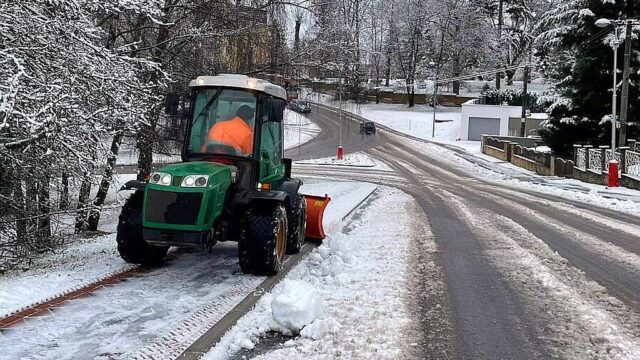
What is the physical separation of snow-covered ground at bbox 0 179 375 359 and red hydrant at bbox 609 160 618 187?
1886 cm

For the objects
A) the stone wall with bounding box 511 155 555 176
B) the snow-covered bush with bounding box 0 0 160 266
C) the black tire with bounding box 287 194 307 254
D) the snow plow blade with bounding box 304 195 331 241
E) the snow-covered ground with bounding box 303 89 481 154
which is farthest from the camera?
the snow-covered ground with bounding box 303 89 481 154

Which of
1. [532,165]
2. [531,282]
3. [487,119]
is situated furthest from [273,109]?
[487,119]

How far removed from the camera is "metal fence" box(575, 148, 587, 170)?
27142mm

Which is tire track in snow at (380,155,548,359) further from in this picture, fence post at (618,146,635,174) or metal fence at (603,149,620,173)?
fence post at (618,146,635,174)

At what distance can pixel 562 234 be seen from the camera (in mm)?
11703

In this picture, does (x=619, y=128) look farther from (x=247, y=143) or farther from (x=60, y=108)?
(x=60, y=108)

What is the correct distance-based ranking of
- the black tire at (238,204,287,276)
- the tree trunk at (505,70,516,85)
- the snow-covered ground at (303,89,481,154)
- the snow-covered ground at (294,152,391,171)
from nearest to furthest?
the black tire at (238,204,287,276) → the snow-covered ground at (294,152,391,171) → the snow-covered ground at (303,89,481,154) → the tree trunk at (505,70,516,85)

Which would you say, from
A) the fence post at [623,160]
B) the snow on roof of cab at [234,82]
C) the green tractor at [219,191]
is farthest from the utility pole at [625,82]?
the snow on roof of cab at [234,82]

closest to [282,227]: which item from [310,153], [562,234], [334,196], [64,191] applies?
[64,191]

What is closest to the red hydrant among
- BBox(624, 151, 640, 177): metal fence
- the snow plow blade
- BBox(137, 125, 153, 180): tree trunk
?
BBox(624, 151, 640, 177): metal fence

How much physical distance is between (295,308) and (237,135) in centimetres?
306

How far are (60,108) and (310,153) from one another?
127ft

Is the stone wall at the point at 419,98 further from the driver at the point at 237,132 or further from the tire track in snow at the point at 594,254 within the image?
the driver at the point at 237,132

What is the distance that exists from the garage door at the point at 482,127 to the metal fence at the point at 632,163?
31.9 meters
